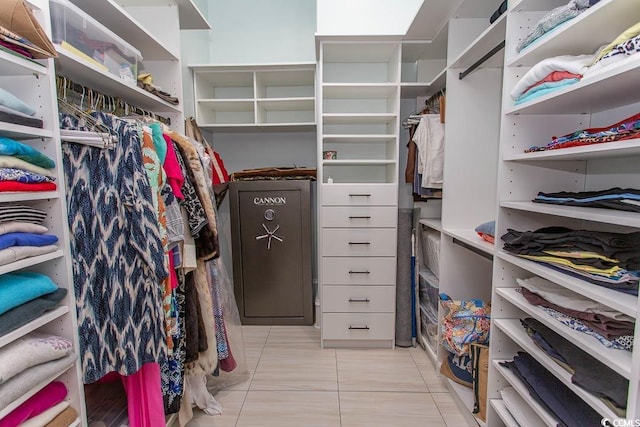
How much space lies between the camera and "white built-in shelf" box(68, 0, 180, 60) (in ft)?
4.31

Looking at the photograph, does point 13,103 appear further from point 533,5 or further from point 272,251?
point 272,251

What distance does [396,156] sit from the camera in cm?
226

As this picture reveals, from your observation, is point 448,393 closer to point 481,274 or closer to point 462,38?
point 481,274

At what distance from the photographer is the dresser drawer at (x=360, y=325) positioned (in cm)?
237

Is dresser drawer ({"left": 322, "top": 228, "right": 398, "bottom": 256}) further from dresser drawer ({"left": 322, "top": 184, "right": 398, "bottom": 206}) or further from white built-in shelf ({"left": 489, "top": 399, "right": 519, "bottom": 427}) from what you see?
white built-in shelf ({"left": 489, "top": 399, "right": 519, "bottom": 427})

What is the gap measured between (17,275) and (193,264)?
608mm

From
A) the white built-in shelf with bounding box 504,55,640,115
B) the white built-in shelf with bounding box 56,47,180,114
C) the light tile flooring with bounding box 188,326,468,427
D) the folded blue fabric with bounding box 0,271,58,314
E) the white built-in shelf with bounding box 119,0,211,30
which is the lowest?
the light tile flooring with bounding box 188,326,468,427

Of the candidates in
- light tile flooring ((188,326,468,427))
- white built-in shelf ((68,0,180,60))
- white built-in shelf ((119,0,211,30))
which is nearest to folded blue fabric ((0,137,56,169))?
white built-in shelf ((68,0,180,60))

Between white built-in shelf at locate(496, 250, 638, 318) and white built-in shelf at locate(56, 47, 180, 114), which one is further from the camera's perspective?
white built-in shelf at locate(56, 47, 180, 114)

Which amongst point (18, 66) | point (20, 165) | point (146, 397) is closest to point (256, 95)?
point (18, 66)

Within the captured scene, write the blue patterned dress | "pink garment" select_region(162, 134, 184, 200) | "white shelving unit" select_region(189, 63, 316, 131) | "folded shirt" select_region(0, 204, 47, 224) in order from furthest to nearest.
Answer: "white shelving unit" select_region(189, 63, 316, 131) → "pink garment" select_region(162, 134, 184, 200) → the blue patterned dress → "folded shirt" select_region(0, 204, 47, 224)

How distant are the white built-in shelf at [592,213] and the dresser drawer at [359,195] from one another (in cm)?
108

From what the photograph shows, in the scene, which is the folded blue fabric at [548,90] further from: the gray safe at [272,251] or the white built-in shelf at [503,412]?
the gray safe at [272,251]

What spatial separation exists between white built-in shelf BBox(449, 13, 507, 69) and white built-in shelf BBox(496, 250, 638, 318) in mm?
990
